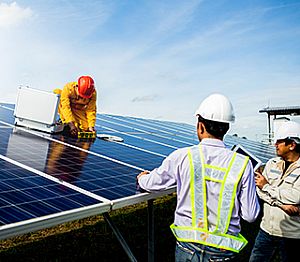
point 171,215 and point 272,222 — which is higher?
point 272,222

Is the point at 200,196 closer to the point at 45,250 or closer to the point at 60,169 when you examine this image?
the point at 60,169

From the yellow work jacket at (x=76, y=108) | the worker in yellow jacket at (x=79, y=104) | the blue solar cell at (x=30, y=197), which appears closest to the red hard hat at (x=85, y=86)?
the worker in yellow jacket at (x=79, y=104)

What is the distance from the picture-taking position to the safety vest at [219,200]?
3102 mm

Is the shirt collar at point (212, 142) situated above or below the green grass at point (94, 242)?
above

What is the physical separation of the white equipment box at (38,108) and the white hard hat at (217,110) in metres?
4.78

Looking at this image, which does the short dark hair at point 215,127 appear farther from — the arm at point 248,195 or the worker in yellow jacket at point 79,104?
the worker in yellow jacket at point 79,104

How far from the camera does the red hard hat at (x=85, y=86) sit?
319 inches

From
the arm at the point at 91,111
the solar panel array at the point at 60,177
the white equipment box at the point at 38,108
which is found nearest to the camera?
the solar panel array at the point at 60,177

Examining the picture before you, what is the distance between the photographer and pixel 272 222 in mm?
4762

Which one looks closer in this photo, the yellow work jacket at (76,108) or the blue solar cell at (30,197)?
the blue solar cell at (30,197)

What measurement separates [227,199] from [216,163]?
33 centimetres

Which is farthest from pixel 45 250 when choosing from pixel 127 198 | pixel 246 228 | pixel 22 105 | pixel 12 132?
pixel 246 228

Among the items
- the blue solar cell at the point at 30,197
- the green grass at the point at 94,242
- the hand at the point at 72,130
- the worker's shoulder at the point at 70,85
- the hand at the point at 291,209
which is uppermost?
the worker's shoulder at the point at 70,85

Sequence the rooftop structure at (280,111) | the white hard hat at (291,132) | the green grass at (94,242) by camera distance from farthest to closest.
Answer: the rooftop structure at (280,111) < the green grass at (94,242) < the white hard hat at (291,132)
